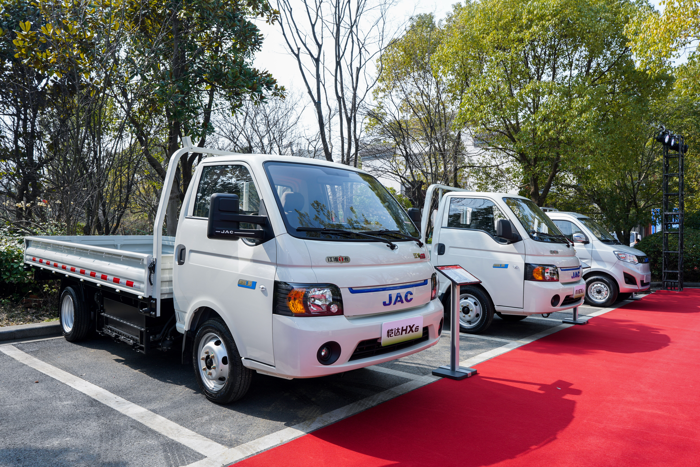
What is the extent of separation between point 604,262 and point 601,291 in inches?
24.4

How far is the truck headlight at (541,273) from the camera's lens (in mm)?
6512

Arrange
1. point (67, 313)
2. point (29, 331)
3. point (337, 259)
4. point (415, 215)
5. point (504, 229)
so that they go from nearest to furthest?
point (337, 259)
point (415, 215)
point (67, 313)
point (29, 331)
point (504, 229)

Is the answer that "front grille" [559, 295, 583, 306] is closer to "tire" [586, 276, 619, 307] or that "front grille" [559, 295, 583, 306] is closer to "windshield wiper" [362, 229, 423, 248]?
"windshield wiper" [362, 229, 423, 248]

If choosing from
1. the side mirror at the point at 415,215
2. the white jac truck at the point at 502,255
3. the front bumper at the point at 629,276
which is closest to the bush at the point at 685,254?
the front bumper at the point at 629,276

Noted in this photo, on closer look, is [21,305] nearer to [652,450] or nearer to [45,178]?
[45,178]

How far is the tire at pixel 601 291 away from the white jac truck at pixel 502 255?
337cm

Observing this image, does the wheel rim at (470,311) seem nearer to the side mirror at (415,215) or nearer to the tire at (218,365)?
the side mirror at (415,215)

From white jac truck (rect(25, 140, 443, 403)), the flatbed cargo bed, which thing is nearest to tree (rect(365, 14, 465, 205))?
the flatbed cargo bed

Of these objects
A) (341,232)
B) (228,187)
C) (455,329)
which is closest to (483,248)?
(455,329)

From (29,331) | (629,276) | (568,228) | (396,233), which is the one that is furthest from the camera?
(568,228)

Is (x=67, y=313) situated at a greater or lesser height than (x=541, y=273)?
lesser

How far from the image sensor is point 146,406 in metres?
4.11

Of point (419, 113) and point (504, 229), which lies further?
point (419, 113)

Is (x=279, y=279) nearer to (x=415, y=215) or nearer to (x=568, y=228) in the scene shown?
(x=415, y=215)
